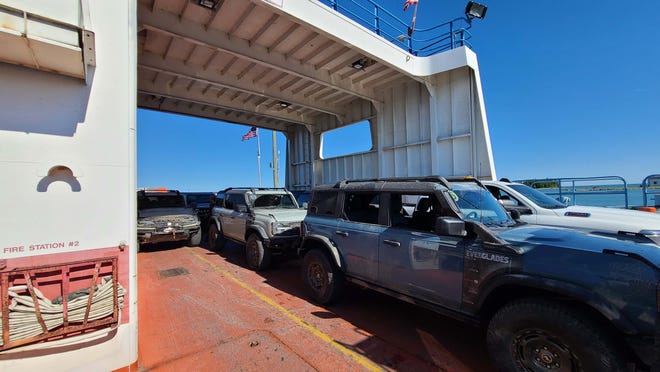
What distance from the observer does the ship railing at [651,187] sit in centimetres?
811

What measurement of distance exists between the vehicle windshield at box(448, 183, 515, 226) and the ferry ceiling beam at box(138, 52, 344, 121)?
9.94m

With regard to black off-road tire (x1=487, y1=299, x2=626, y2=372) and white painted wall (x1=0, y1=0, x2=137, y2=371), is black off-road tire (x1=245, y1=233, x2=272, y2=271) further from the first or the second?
black off-road tire (x1=487, y1=299, x2=626, y2=372)

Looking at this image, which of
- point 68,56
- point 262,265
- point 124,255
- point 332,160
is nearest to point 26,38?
point 68,56

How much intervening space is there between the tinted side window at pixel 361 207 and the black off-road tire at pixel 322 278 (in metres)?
0.77

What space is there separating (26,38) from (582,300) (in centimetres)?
427

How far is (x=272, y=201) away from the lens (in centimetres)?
783

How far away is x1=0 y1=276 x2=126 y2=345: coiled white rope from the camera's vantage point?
6.68 ft

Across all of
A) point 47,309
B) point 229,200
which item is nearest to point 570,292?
point 47,309

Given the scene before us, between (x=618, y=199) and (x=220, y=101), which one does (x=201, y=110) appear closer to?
(x=220, y=101)

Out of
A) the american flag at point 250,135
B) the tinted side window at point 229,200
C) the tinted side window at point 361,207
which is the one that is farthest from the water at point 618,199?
the american flag at point 250,135

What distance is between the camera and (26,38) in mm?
1936

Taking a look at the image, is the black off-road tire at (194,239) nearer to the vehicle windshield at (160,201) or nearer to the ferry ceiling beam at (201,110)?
the vehicle windshield at (160,201)

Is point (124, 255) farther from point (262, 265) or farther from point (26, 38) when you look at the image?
point (262, 265)

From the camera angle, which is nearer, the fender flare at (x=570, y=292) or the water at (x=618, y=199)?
Answer: the fender flare at (x=570, y=292)
